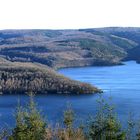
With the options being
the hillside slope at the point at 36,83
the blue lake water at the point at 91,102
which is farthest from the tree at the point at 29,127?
the hillside slope at the point at 36,83

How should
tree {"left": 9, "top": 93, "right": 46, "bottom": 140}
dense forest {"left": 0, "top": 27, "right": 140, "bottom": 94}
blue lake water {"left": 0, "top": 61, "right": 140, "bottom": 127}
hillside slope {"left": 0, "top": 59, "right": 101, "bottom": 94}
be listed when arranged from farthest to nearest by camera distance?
dense forest {"left": 0, "top": 27, "right": 140, "bottom": 94} < hillside slope {"left": 0, "top": 59, "right": 101, "bottom": 94} < blue lake water {"left": 0, "top": 61, "right": 140, "bottom": 127} < tree {"left": 9, "top": 93, "right": 46, "bottom": 140}

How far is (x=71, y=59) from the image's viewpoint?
114250 millimetres

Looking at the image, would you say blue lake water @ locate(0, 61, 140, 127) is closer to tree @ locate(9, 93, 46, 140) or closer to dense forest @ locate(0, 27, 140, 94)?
dense forest @ locate(0, 27, 140, 94)

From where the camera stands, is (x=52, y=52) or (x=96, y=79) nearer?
(x=96, y=79)

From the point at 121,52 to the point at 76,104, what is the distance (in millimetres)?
83197

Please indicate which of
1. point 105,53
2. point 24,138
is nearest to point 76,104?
point 24,138

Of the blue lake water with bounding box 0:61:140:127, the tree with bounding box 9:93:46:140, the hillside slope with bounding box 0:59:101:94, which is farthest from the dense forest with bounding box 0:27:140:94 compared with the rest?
the tree with bounding box 9:93:46:140

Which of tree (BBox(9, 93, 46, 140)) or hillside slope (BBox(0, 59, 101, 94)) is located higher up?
tree (BBox(9, 93, 46, 140))

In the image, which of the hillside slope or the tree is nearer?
the tree

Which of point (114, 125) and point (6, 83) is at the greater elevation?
point (114, 125)

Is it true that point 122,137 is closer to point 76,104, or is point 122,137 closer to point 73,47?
point 76,104

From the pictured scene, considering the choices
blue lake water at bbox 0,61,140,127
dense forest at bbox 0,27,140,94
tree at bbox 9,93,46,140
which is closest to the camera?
tree at bbox 9,93,46,140

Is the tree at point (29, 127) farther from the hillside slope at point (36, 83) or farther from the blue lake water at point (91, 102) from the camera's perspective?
the hillside slope at point (36, 83)

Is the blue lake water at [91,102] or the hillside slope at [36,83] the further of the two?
the hillside slope at [36,83]
